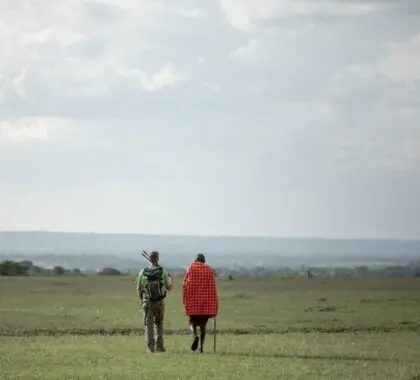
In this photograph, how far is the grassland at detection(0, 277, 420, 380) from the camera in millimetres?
23422

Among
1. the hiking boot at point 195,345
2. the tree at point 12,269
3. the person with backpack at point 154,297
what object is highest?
the tree at point 12,269

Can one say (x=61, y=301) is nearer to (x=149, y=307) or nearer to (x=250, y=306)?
(x=250, y=306)

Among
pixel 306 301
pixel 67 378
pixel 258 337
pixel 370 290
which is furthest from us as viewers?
pixel 370 290

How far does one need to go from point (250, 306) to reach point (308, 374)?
88.5 feet

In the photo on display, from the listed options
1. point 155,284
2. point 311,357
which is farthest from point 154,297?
point 311,357

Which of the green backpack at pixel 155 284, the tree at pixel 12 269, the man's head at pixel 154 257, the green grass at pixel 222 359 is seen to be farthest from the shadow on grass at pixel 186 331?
the tree at pixel 12 269

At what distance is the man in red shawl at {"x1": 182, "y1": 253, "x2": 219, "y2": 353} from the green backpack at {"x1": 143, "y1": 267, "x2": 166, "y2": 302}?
607mm

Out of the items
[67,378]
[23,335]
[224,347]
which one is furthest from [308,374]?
[23,335]

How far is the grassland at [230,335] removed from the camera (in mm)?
23422

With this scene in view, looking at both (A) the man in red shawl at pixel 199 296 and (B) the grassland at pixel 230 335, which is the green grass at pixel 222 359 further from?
(A) the man in red shawl at pixel 199 296

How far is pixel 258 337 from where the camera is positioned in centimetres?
3334

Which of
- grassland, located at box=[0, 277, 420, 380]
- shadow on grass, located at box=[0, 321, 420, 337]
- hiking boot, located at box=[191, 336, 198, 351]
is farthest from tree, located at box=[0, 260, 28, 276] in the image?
hiking boot, located at box=[191, 336, 198, 351]

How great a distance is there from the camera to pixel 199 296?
2795 cm

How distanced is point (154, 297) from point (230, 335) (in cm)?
744
